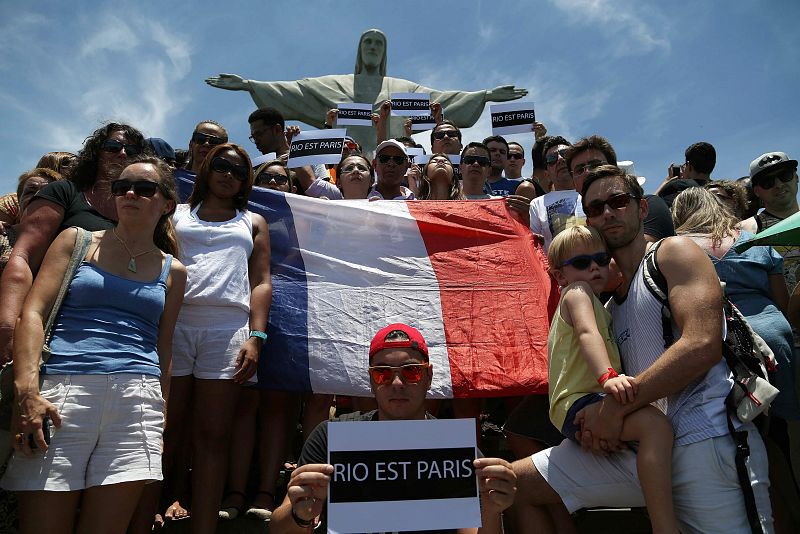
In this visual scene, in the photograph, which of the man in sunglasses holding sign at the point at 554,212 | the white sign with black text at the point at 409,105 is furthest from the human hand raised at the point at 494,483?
the white sign with black text at the point at 409,105

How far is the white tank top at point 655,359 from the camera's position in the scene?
2494 mm

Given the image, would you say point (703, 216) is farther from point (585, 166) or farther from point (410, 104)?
point (410, 104)

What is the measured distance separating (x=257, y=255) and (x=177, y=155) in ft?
12.0

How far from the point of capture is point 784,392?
3426mm

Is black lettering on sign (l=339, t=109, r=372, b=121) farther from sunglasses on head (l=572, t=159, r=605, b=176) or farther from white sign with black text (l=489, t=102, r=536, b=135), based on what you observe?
sunglasses on head (l=572, t=159, r=605, b=176)

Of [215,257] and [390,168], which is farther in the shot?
[390,168]

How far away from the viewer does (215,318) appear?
11.3 ft

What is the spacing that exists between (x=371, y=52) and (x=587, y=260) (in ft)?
42.1

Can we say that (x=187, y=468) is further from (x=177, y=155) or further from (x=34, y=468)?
(x=177, y=155)

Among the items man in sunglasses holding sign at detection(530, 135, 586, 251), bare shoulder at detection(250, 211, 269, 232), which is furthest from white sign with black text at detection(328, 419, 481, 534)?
man in sunglasses holding sign at detection(530, 135, 586, 251)

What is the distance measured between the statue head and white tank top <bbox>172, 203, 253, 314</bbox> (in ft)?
37.8

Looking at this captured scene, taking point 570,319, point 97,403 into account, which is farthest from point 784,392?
point 97,403

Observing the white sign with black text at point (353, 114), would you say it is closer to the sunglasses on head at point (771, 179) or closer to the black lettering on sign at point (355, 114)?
the black lettering on sign at point (355, 114)

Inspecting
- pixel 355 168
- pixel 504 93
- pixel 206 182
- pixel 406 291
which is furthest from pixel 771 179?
pixel 504 93
